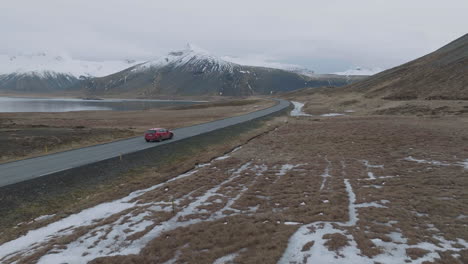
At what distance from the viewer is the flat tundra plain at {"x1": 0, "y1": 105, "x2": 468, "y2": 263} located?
30.7 feet

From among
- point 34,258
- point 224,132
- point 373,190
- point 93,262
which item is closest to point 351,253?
point 373,190

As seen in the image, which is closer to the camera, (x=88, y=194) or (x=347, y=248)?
(x=347, y=248)

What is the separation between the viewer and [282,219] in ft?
39.5

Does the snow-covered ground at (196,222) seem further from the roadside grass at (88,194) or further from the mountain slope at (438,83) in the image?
the mountain slope at (438,83)

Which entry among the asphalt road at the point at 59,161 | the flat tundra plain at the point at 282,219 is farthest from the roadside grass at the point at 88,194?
the asphalt road at the point at 59,161

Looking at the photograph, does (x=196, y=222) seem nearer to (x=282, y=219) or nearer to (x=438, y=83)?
(x=282, y=219)

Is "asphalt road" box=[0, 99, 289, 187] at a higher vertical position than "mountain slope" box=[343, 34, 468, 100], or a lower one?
lower

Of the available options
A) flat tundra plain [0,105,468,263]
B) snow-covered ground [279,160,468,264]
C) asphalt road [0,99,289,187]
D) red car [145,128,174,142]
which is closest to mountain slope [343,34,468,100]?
flat tundra plain [0,105,468,263]

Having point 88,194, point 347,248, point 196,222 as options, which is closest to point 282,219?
point 347,248

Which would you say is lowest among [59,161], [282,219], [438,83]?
[59,161]

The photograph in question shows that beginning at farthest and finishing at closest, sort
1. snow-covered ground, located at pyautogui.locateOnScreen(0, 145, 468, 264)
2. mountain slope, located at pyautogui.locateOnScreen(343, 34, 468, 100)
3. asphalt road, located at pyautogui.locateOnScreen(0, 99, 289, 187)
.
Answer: mountain slope, located at pyautogui.locateOnScreen(343, 34, 468, 100) < asphalt road, located at pyautogui.locateOnScreen(0, 99, 289, 187) < snow-covered ground, located at pyautogui.locateOnScreen(0, 145, 468, 264)

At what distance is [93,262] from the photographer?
30.8 feet

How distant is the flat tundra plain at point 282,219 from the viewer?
9.34 meters

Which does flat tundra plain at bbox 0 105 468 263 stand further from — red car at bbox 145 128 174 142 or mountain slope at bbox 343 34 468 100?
mountain slope at bbox 343 34 468 100
